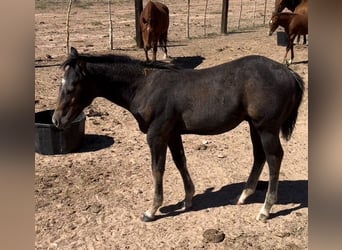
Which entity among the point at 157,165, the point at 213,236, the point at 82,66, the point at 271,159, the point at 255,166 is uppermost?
the point at 82,66

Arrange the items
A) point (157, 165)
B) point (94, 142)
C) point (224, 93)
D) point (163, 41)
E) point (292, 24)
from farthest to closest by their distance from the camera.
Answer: point (163, 41), point (292, 24), point (94, 142), point (157, 165), point (224, 93)

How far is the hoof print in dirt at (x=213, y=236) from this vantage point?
12.4 ft

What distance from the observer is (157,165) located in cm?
407

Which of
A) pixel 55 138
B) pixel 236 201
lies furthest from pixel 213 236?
pixel 55 138

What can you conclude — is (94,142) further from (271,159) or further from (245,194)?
(271,159)

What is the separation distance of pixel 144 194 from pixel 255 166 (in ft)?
4.04

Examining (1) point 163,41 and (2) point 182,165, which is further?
(1) point 163,41

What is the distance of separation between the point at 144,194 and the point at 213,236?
1139mm

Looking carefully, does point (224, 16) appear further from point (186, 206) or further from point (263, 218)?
point (263, 218)

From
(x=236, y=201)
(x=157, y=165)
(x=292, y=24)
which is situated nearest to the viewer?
(x=157, y=165)

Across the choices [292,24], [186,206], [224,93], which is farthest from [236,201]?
[292,24]

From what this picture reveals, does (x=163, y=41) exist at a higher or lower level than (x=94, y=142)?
higher
